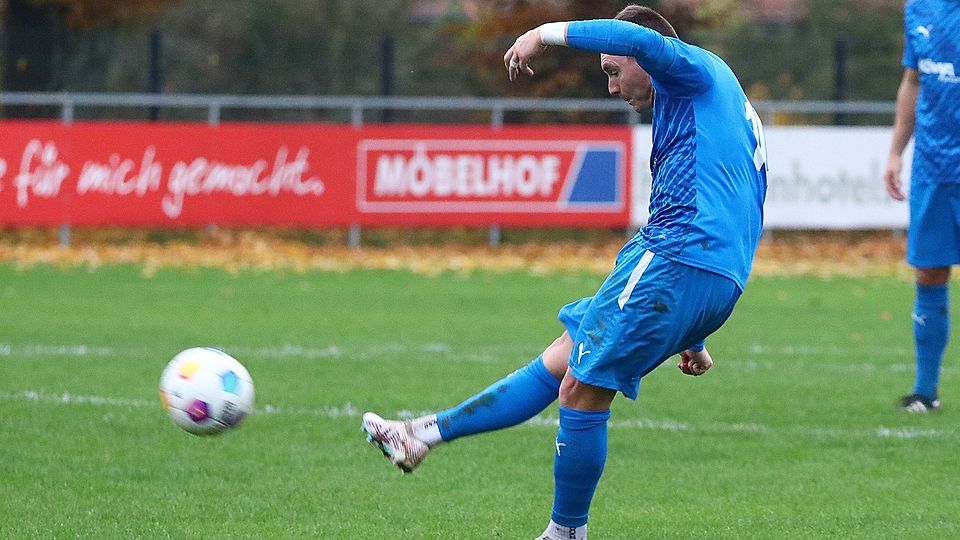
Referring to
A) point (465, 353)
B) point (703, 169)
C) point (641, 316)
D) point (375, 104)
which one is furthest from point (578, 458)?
point (375, 104)

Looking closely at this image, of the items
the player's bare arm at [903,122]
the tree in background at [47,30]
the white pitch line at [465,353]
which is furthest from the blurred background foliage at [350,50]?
the player's bare arm at [903,122]

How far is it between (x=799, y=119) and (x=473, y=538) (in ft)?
49.8

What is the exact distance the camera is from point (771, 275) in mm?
15203

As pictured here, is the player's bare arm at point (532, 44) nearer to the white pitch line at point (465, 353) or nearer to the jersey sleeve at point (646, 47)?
the jersey sleeve at point (646, 47)

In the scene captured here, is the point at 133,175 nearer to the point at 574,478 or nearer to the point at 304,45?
the point at 304,45

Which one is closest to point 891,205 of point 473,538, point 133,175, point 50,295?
point 133,175

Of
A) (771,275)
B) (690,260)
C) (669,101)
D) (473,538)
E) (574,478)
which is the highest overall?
(669,101)

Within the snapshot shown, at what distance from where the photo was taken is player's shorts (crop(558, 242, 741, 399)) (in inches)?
178

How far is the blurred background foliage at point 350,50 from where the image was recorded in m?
19.9

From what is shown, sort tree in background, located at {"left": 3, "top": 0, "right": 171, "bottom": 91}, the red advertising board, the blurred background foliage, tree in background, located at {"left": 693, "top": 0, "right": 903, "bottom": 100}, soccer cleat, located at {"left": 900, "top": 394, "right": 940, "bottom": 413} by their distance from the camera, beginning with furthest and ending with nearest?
tree in background, located at {"left": 693, "top": 0, "right": 903, "bottom": 100}, the blurred background foliage, tree in background, located at {"left": 3, "top": 0, "right": 171, "bottom": 91}, the red advertising board, soccer cleat, located at {"left": 900, "top": 394, "right": 940, "bottom": 413}

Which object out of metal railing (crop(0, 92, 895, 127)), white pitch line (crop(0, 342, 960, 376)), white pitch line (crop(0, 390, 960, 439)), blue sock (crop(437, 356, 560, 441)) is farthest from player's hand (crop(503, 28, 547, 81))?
metal railing (crop(0, 92, 895, 127))

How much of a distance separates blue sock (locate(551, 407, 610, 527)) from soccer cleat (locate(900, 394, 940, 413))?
10.9 feet

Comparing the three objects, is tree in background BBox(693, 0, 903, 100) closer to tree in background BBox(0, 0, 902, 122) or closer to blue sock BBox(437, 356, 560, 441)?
tree in background BBox(0, 0, 902, 122)

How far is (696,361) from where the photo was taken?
512cm
